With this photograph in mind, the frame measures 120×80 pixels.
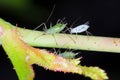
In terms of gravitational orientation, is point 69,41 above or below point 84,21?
below

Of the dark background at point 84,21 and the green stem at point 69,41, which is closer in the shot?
the green stem at point 69,41

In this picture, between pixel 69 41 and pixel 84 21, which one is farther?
pixel 84 21

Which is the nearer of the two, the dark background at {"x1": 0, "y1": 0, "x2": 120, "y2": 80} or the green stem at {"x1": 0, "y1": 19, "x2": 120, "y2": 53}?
the green stem at {"x1": 0, "y1": 19, "x2": 120, "y2": 53}

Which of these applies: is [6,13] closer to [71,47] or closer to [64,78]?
[64,78]
